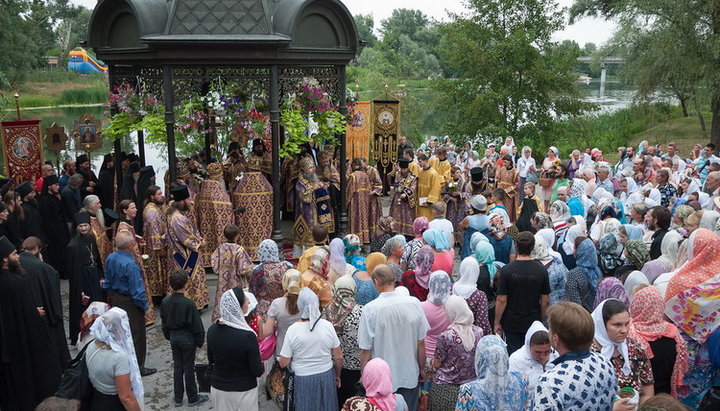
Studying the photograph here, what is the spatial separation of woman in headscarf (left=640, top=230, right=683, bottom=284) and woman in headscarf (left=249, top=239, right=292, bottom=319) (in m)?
3.62

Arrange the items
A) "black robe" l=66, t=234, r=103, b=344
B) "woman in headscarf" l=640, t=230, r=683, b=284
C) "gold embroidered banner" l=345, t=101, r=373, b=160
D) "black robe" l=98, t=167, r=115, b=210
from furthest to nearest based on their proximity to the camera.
Answer: "gold embroidered banner" l=345, t=101, r=373, b=160
"black robe" l=98, t=167, r=115, b=210
"black robe" l=66, t=234, r=103, b=344
"woman in headscarf" l=640, t=230, r=683, b=284

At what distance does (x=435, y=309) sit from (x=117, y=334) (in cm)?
258

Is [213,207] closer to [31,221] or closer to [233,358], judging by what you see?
[31,221]

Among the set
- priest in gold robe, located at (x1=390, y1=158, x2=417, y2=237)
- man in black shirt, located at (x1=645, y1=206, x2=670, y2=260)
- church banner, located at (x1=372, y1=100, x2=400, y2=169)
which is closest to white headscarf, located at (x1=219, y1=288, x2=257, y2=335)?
man in black shirt, located at (x1=645, y1=206, x2=670, y2=260)

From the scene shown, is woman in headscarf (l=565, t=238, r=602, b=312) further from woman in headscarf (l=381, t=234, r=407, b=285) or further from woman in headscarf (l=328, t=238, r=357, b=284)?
woman in headscarf (l=328, t=238, r=357, b=284)

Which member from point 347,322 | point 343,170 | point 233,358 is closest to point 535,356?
point 347,322

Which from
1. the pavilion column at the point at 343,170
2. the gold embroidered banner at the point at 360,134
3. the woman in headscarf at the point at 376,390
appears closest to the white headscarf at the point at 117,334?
the woman in headscarf at the point at 376,390

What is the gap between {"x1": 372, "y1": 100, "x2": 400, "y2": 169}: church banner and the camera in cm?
1550

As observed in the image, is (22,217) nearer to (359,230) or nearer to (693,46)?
(359,230)

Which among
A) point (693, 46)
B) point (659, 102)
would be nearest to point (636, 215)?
point (693, 46)

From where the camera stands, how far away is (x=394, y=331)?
5.18 meters

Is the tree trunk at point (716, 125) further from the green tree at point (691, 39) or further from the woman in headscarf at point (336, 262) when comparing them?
the woman in headscarf at point (336, 262)

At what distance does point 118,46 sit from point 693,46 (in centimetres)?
1947

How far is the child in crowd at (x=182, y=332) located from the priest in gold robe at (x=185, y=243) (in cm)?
195
